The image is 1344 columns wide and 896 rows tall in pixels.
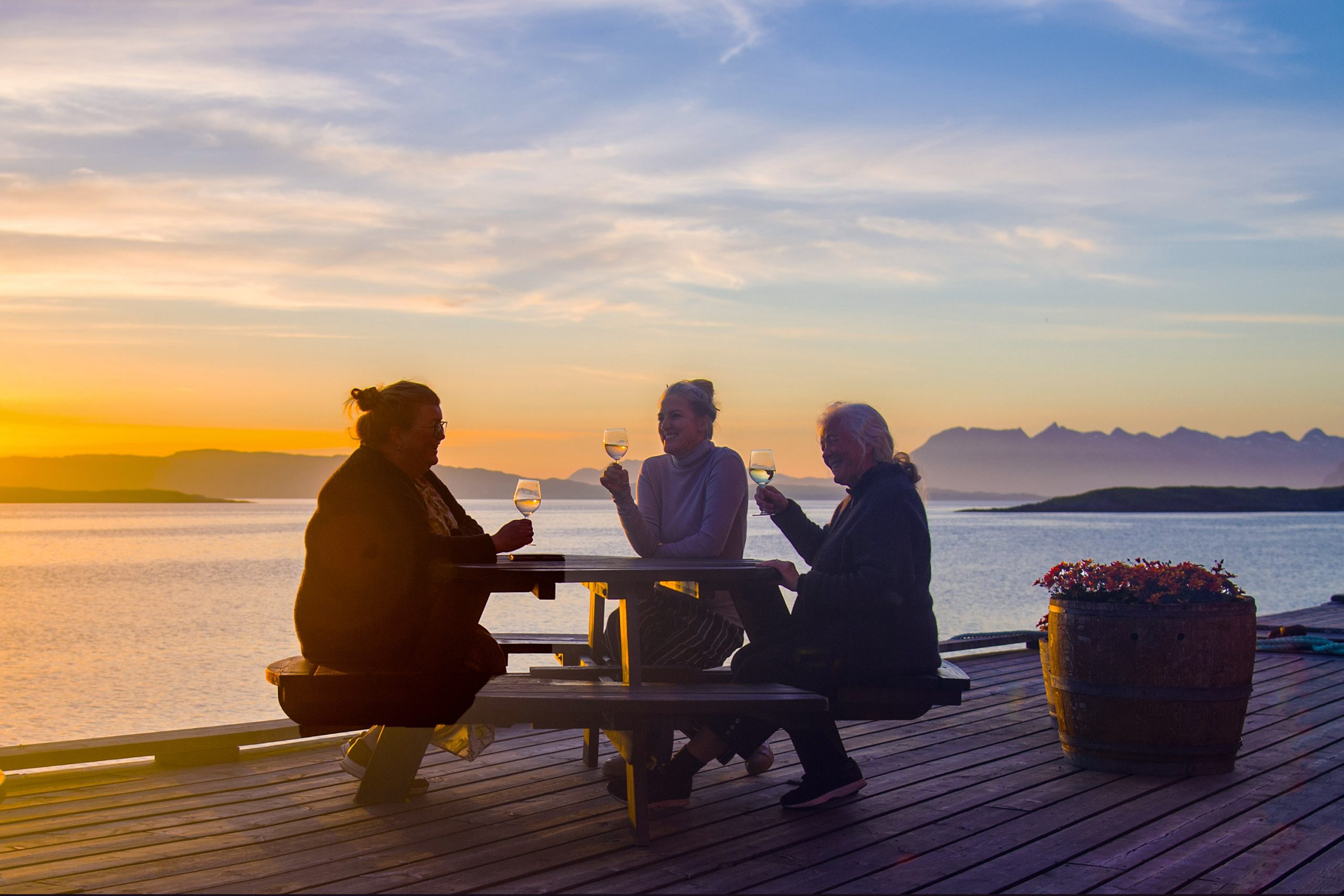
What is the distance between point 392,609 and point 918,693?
184 centimetres

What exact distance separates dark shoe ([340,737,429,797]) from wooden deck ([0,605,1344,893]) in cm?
8

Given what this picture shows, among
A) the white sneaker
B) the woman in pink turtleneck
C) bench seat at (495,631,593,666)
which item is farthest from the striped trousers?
the white sneaker

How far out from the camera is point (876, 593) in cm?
421

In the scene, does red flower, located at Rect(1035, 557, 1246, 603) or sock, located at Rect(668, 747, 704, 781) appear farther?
red flower, located at Rect(1035, 557, 1246, 603)

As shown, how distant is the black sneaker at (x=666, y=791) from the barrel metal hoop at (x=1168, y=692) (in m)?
1.77

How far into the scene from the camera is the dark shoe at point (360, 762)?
4.57 metres

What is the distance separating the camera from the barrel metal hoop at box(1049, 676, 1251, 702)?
15.5 feet

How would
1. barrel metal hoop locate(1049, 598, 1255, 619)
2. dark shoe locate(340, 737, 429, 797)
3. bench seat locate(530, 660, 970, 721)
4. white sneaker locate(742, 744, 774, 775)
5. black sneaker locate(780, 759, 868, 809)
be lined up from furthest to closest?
white sneaker locate(742, 744, 774, 775) < barrel metal hoop locate(1049, 598, 1255, 619) < dark shoe locate(340, 737, 429, 797) < black sneaker locate(780, 759, 868, 809) < bench seat locate(530, 660, 970, 721)

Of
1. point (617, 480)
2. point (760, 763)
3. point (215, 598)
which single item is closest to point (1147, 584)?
point (760, 763)

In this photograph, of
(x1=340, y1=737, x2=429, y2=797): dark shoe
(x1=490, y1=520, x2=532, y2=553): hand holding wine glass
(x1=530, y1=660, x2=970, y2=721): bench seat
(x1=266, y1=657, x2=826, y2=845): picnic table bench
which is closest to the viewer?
(x1=266, y1=657, x2=826, y2=845): picnic table bench

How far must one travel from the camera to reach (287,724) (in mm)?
5188

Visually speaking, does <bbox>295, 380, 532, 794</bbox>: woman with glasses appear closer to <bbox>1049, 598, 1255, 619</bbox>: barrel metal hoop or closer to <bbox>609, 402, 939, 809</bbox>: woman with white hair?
<bbox>609, 402, 939, 809</bbox>: woman with white hair

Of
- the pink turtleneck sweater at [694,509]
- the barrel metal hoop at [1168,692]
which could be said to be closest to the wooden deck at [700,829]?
the barrel metal hoop at [1168,692]

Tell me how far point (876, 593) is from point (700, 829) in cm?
103
